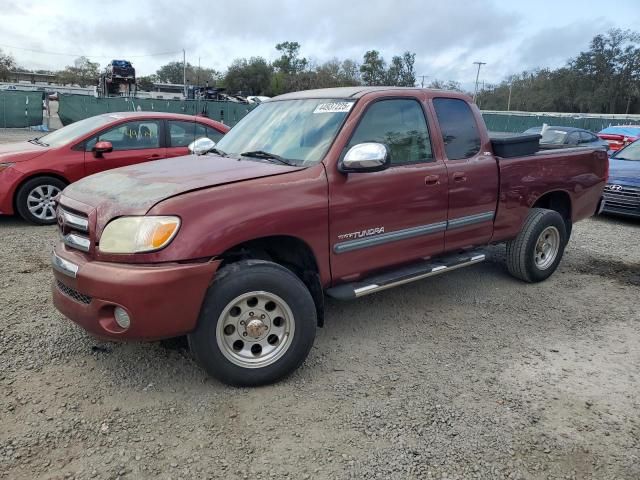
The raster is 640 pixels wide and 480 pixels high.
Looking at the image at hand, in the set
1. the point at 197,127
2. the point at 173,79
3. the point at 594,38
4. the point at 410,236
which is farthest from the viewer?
the point at 173,79

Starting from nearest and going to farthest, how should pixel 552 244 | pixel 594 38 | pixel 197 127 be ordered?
pixel 552 244 < pixel 197 127 < pixel 594 38

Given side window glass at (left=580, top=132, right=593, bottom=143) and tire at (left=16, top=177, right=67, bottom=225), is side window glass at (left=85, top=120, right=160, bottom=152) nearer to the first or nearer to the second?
tire at (left=16, top=177, right=67, bottom=225)

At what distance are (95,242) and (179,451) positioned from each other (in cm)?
128

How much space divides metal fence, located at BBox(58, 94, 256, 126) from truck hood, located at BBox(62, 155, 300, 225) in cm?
2070

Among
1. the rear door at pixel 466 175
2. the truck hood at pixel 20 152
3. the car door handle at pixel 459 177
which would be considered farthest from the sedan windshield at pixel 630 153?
the truck hood at pixel 20 152

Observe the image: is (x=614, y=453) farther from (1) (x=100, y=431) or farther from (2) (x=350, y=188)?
Answer: (1) (x=100, y=431)

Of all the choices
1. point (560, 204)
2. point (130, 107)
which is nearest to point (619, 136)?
point (560, 204)

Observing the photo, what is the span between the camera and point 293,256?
3.63 m

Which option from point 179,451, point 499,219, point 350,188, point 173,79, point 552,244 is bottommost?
point 179,451

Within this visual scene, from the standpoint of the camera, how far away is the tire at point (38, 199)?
694 cm

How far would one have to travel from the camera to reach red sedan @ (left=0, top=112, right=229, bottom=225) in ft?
22.7

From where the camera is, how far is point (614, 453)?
2771 millimetres

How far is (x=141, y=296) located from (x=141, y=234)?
1.14 feet

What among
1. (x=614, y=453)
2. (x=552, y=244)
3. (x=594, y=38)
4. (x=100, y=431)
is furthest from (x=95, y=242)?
(x=594, y=38)
